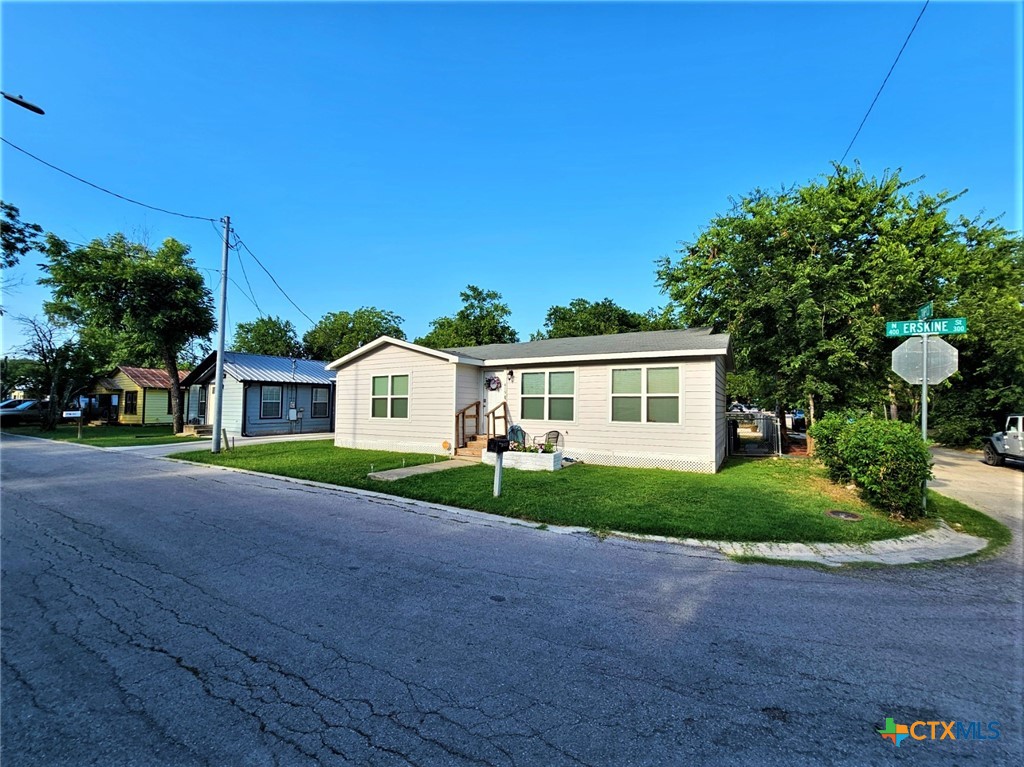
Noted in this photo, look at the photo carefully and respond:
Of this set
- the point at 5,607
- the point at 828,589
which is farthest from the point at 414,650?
the point at 828,589

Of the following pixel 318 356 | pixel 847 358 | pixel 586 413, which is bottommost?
pixel 586 413

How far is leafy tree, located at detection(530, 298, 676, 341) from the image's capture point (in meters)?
37.6

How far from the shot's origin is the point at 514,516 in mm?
6707

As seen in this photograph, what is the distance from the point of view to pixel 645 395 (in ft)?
36.7

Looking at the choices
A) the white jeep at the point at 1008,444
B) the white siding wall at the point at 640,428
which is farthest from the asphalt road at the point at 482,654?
the white jeep at the point at 1008,444

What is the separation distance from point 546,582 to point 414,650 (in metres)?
1.58

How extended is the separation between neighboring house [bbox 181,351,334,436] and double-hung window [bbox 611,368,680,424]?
1712 centimetres

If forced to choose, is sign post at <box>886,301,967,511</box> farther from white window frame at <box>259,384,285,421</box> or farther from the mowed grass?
white window frame at <box>259,384,285,421</box>

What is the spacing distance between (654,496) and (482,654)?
543cm

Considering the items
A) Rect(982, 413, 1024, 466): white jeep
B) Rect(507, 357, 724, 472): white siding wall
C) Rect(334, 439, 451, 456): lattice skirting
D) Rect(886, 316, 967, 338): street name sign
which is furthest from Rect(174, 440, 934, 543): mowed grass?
Rect(982, 413, 1024, 466): white jeep

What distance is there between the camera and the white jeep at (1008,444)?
42.8 feet

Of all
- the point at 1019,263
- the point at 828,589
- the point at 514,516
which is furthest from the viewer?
the point at 1019,263

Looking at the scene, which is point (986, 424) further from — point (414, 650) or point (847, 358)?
point (414, 650)

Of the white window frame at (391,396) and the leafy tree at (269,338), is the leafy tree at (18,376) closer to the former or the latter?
the leafy tree at (269,338)
